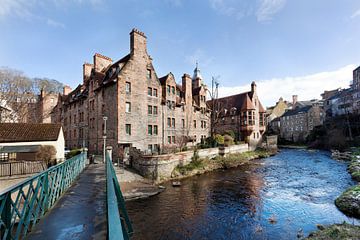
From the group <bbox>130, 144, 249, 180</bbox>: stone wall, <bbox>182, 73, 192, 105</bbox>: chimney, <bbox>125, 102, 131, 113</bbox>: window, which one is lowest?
<bbox>130, 144, 249, 180</bbox>: stone wall

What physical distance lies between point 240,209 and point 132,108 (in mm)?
16358

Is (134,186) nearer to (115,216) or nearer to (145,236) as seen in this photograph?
(145,236)

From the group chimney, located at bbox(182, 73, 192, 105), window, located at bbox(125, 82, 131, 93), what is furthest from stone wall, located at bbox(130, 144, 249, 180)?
chimney, located at bbox(182, 73, 192, 105)

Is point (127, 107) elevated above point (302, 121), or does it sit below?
above

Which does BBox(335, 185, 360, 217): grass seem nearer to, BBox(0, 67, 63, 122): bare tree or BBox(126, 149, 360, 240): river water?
BBox(126, 149, 360, 240): river water

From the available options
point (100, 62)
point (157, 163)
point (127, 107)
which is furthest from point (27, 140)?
point (100, 62)

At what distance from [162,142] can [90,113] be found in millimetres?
11132

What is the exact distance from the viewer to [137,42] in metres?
24.1

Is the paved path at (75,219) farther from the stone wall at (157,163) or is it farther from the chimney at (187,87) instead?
the chimney at (187,87)

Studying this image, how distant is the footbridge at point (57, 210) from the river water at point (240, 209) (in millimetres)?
4012

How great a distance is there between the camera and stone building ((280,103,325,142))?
62.0 meters

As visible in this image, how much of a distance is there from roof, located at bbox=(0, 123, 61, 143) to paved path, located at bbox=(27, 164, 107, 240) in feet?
49.4

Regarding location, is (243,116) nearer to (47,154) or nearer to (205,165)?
(205,165)

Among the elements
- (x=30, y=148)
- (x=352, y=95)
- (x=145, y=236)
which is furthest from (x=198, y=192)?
(x=352, y=95)
